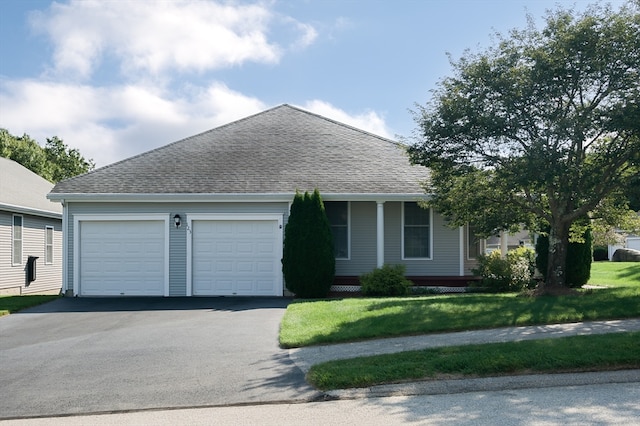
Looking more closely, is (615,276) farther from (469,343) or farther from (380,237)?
(469,343)

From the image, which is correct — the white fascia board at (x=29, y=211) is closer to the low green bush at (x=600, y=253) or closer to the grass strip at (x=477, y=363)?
the grass strip at (x=477, y=363)

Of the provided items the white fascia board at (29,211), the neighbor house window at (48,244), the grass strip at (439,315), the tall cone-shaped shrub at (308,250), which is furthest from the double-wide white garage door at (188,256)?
the neighbor house window at (48,244)

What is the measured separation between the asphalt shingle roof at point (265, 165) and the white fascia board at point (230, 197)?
0.49ft

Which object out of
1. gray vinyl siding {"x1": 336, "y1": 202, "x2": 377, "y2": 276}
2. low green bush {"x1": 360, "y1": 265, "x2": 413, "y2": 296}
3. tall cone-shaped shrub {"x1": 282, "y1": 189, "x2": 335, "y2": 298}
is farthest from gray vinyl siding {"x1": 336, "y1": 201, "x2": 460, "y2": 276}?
tall cone-shaped shrub {"x1": 282, "y1": 189, "x2": 335, "y2": 298}

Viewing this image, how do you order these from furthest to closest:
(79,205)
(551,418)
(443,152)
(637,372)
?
(79,205)
(443,152)
(637,372)
(551,418)

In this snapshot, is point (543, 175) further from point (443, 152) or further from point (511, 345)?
point (511, 345)

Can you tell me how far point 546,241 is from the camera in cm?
1781

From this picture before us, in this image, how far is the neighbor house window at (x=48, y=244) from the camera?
24531mm

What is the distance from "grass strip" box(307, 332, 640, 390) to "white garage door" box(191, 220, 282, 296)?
9388 millimetres

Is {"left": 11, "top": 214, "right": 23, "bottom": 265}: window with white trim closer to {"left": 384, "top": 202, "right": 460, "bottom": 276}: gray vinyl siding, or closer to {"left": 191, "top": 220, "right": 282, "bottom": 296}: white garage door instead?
{"left": 191, "top": 220, "right": 282, "bottom": 296}: white garage door

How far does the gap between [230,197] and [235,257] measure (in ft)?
5.73

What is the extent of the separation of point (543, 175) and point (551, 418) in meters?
7.22

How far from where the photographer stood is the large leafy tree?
1212 cm

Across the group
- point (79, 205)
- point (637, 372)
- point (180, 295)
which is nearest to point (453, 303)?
point (637, 372)
